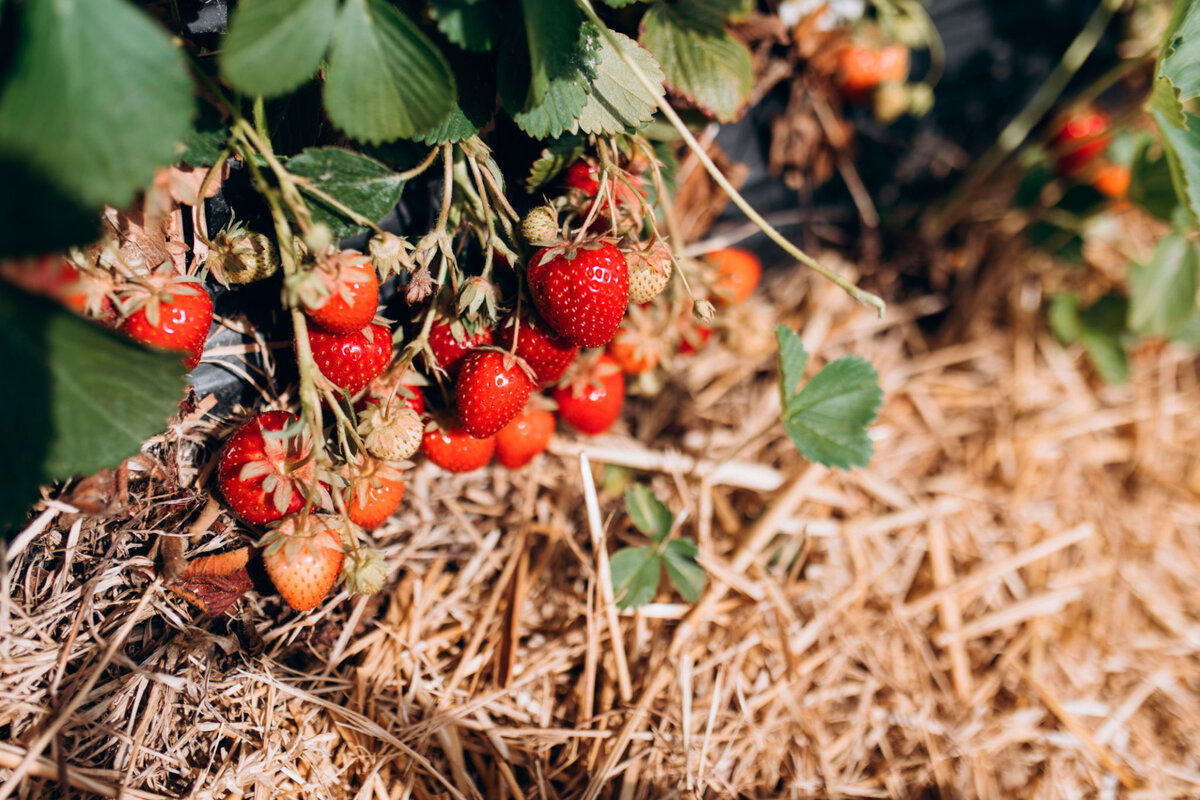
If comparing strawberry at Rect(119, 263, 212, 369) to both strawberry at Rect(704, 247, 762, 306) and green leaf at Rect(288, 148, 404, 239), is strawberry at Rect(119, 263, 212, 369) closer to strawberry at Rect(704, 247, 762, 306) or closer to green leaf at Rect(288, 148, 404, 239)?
green leaf at Rect(288, 148, 404, 239)

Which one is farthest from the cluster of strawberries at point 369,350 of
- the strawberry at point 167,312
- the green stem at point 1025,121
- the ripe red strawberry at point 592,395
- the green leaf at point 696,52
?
the green stem at point 1025,121

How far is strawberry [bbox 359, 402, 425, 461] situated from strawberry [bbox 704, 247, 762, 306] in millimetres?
558

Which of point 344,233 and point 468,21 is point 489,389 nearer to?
point 344,233

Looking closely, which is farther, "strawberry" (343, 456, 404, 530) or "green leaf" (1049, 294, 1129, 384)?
"green leaf" (1049, 294, 1129, 384)

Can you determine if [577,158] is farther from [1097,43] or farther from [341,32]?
[1097,43]

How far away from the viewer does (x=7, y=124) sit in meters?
0.47

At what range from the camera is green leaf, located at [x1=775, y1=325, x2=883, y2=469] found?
0.96 m

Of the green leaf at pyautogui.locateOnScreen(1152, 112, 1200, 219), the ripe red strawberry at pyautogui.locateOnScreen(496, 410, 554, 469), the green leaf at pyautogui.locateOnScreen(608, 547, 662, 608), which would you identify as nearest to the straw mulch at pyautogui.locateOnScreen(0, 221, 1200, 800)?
the green leaf at pyautogui.locateOnScreen(608, 547, 662, 608)

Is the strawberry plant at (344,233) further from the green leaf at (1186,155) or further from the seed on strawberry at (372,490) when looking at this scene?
the green leaf at (1186,155)

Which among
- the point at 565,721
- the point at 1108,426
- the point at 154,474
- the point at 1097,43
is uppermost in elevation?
the point at 1097,43

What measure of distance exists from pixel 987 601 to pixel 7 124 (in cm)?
149

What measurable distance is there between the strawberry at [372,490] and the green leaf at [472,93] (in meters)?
0.38

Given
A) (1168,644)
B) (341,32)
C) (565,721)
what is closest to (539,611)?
(565,721)

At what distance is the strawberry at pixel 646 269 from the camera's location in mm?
777
